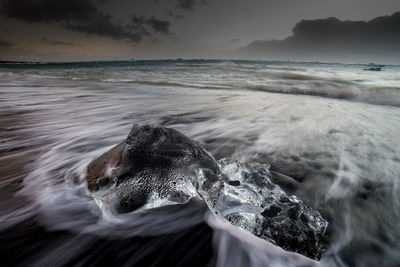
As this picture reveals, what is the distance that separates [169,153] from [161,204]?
388 mm

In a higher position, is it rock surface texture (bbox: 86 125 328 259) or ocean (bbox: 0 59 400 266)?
rock surface texture (bbox: 86 125 328 259)

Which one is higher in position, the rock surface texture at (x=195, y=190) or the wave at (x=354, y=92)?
the rock surface texture at (x=195, y=190)

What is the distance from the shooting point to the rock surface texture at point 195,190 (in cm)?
123

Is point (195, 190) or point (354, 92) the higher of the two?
point (195, 190)

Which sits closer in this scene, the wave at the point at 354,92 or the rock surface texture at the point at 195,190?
the rock surface texture at the point at 195,190

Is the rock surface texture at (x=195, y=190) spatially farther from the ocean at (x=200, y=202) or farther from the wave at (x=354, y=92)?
the wave at (x=354, y=92)

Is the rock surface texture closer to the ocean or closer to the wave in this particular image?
the ocean

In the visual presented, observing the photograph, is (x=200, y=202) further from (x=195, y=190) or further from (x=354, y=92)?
(x=354, y=92)

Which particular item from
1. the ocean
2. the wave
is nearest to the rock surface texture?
the ocean

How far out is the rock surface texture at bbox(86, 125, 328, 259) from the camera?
1234mm

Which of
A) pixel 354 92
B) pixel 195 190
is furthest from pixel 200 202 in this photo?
pixel 354 92

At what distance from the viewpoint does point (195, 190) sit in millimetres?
1543

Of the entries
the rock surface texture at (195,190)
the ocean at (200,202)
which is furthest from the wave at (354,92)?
the rock surface texture at (195,190)

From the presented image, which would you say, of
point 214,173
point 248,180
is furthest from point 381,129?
point 214,173
